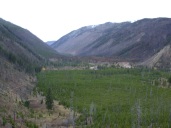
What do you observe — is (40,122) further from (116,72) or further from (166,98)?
(116,72)

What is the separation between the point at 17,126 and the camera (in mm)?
58500

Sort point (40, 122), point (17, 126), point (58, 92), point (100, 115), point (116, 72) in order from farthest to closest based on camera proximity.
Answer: point (116, 72), point (58, 92), point (100, 115), point (40, 122), point (17, 126)

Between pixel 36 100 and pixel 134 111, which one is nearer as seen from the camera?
pixel 134 111

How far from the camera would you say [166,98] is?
100 m

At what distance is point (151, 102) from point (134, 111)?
1715 centimetres

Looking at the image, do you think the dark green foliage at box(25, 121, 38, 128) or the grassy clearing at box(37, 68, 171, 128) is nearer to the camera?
the dark green foliage at box(25, 121, 38, 128)

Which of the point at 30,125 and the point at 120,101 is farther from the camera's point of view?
the point at 120,101

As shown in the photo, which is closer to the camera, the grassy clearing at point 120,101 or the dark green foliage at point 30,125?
the dark green foliage at point 30,125

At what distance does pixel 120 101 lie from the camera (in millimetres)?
94562

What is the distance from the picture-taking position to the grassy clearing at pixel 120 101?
228 feet

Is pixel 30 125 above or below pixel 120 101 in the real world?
above

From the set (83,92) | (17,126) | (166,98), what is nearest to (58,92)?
(83,92)

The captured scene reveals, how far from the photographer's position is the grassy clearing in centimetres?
6956

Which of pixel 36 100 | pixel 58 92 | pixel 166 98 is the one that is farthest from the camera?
pixel 58 92
